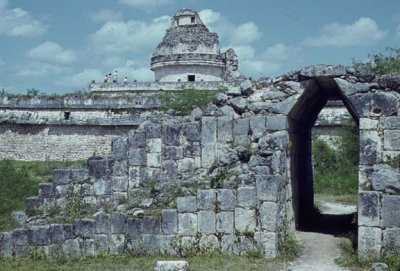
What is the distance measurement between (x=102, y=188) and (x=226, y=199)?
3511mm

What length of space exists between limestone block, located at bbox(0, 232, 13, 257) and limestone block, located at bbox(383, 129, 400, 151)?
26.8ft

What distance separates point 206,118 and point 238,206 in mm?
2526

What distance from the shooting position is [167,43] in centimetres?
2838

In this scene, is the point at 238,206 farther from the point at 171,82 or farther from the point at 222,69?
the point at 222,69

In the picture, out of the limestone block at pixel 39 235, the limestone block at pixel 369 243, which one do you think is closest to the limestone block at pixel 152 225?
the limestone block at pixel 39 235

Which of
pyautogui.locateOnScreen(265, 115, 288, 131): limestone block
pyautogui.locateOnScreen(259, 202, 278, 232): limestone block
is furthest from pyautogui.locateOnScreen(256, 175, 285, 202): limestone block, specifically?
pyautogui.locateOnScreen(265, 115, 288, 131): limestone block

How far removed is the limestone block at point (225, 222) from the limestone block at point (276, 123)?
2292mm

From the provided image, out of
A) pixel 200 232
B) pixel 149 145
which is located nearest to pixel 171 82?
pixel 149 145

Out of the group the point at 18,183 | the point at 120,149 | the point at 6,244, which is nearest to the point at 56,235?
the point at 6,244

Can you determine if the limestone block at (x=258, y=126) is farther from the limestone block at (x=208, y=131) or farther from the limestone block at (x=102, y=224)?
the limestone block at (x=102, y=224)

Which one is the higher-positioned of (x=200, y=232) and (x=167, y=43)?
(x=167, y=43)

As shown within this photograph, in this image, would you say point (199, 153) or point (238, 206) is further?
point (199, 153)

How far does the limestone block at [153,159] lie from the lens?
42.7 ft

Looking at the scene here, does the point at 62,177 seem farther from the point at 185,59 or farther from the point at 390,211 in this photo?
the point at 185,59
